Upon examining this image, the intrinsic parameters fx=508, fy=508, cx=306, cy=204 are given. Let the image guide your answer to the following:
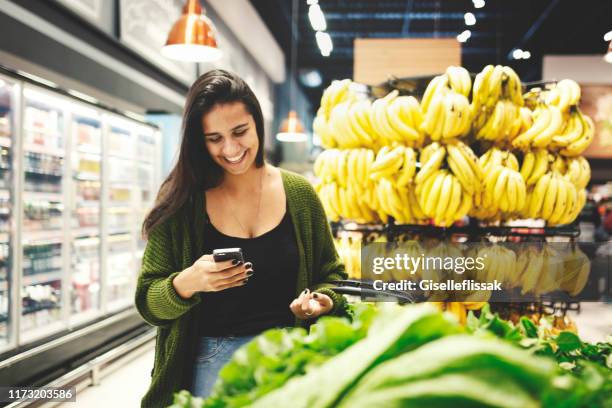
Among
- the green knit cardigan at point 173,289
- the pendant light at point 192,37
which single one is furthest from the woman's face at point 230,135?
the pendant light at point 192,37

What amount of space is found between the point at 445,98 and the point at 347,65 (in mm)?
4030

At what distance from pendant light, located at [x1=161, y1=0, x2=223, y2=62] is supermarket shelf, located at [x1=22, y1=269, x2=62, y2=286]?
6.67 ft

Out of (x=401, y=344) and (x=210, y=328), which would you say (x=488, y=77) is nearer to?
(x=210, y=328)

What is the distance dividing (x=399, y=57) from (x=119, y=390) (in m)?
3.40

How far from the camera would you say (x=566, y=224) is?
2266 mm

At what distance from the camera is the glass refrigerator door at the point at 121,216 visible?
17.8 feet

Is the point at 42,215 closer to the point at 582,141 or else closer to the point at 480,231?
the point at 480,231

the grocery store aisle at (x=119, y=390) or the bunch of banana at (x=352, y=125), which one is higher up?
the bunch of banana at (x=352, y=125)

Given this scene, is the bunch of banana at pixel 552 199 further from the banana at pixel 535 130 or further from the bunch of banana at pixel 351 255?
the bunch of banana at pixel 351 255

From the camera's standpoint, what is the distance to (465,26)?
2.71 metres

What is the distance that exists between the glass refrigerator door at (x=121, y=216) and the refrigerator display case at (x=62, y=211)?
0.01 m

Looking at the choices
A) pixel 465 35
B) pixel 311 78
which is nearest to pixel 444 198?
pixel 465 35

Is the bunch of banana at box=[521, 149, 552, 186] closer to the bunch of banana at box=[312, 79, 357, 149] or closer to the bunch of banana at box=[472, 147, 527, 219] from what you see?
the bunch of banana at box=[472, 147, 527, 219]

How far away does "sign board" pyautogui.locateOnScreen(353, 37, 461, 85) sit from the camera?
12.7 ft
